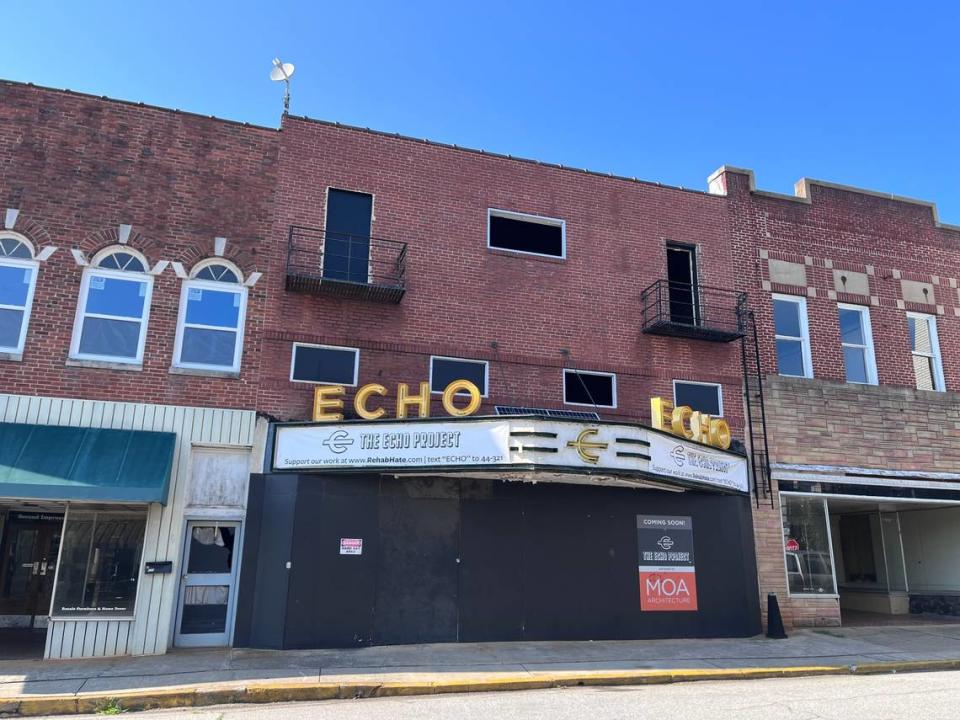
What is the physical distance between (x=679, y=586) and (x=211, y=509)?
925 centimetres

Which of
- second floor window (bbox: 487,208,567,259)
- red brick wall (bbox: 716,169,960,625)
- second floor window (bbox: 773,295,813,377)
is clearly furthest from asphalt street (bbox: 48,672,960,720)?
second floor window (bbox: 487,208,567,259)

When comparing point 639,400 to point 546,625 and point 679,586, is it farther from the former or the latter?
point 546,625

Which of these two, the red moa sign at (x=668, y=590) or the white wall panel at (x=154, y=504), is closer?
the white wall panel at (x=154, y=504)

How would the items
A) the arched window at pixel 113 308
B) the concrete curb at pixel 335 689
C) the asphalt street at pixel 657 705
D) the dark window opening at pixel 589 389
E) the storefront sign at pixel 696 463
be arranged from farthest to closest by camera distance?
1. the dark window opening at pixel 589 389
2. the storefront sign at pixel 696 463
3. the arched window at pixel 113 308
4. the concrete curb at pixel 335 689
5. the asphalt street at pixel 657 705

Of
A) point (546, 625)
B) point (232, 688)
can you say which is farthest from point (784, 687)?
point (232, 688)

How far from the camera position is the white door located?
12781 millimetres

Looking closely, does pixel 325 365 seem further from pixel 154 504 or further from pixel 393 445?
pixel 154 504

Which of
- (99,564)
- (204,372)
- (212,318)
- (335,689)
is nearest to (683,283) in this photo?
(212,318)

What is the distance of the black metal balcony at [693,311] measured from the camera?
54.0ft

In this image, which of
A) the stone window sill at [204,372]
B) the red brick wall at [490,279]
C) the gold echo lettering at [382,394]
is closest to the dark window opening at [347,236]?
the red brick wall at [490,279]

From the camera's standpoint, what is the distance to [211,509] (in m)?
13.2

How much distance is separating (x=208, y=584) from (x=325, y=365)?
176 inches

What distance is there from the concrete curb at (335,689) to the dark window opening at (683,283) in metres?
8.15

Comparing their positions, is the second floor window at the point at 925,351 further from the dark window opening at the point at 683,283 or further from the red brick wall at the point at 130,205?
the red brick wall at the point at 130,205
